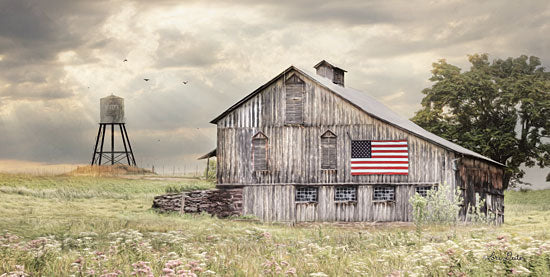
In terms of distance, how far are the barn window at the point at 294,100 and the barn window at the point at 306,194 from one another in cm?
367

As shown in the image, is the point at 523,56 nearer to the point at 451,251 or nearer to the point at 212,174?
the point at 212,174

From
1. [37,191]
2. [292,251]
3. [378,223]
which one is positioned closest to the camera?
[292,251]

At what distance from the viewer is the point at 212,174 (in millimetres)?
65375

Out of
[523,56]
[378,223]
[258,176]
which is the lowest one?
[378,223]

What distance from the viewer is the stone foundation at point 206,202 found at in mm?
34562

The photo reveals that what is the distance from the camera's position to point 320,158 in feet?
111

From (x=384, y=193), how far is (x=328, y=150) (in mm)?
3791

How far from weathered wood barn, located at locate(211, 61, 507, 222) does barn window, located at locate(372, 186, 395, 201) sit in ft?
0.18

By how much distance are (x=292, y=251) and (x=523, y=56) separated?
164 feet

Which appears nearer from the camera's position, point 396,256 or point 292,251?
point 396,256

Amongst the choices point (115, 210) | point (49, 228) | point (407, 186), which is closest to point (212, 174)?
point (115, 210)

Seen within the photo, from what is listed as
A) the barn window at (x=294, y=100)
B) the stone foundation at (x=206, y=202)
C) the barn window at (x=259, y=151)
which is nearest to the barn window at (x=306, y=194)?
the barn window at (x=259, y=151)

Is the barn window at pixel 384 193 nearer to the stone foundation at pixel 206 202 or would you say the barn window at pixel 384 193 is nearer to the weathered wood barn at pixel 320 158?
the weathered wood barn at pixel 320 158
